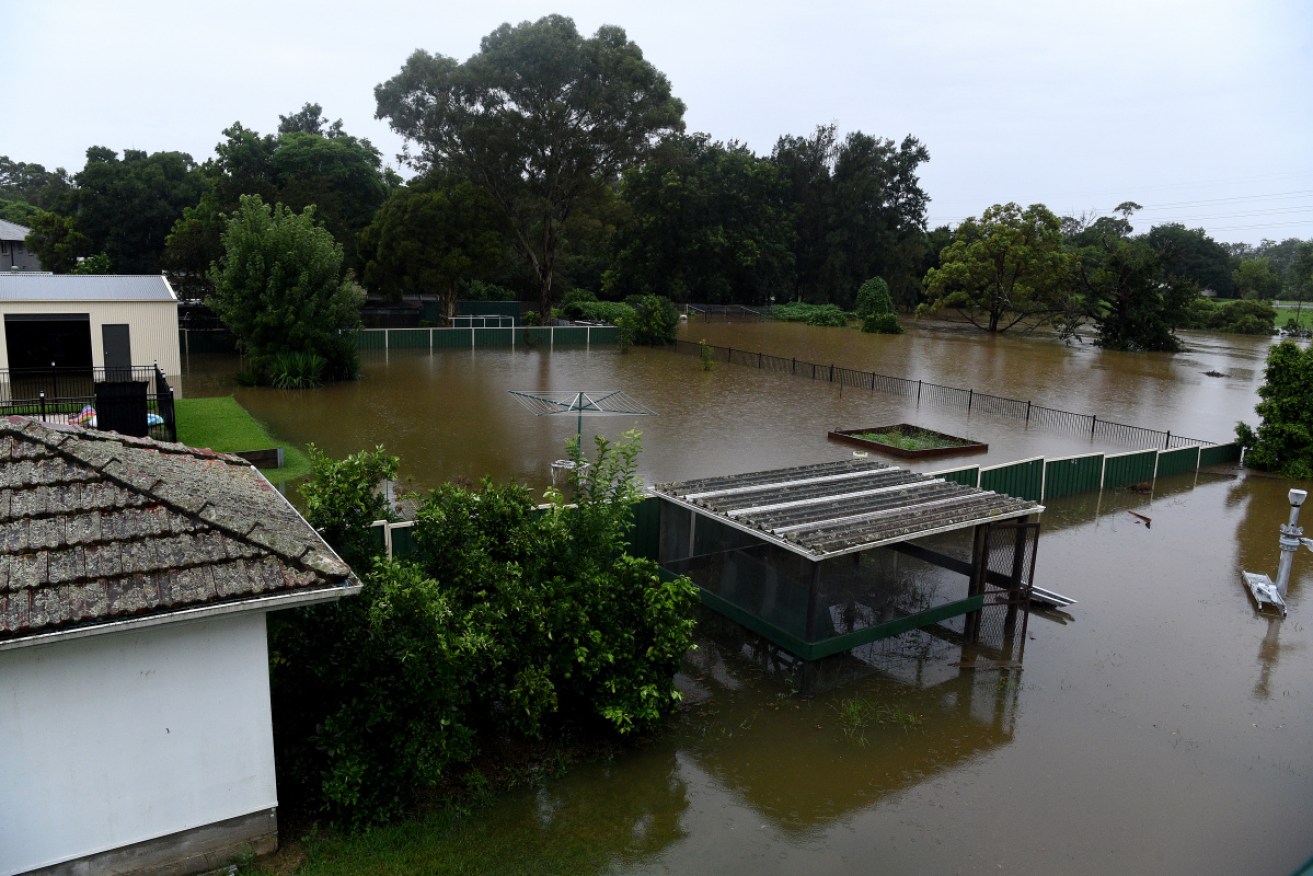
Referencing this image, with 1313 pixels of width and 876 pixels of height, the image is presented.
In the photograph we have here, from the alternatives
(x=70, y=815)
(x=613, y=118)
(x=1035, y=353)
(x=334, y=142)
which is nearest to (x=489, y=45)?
(x=613, y=118)

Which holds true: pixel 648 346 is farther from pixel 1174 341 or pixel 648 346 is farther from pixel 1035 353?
pixel 1174 341

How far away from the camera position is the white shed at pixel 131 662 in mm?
5867

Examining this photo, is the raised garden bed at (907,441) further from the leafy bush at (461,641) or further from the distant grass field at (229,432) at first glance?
the leafy bush at (461,641)

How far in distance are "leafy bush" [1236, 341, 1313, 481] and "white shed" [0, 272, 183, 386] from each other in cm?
2848

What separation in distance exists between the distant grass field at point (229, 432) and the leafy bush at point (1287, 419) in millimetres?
22094

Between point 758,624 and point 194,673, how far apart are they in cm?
602

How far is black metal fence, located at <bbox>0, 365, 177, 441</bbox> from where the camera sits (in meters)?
15.3

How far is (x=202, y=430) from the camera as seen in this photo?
20281 mm

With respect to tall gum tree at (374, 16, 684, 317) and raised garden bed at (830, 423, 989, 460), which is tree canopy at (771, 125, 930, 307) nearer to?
tall gum tree at (374, 16, 684, 317)

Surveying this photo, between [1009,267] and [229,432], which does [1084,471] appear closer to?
[229,432]

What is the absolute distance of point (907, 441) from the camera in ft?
77.7

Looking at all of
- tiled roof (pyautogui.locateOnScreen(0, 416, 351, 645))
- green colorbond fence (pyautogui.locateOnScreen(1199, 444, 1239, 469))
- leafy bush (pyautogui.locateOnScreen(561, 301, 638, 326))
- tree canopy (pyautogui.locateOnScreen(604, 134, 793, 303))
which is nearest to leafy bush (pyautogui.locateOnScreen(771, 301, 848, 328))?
tree canopy (pyautogui.locateOnScreen(604, 134, 793, 303))

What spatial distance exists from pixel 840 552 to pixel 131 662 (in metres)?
6.48

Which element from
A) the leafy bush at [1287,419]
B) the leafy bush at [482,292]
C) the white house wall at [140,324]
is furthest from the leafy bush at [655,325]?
the leafy bush at [1287,419]
